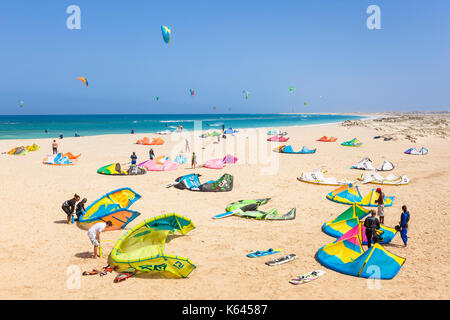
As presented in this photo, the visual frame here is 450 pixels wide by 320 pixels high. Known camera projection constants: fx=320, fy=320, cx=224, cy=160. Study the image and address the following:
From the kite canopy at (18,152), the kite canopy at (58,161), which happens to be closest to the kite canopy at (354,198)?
the kite canopy at (58,161)

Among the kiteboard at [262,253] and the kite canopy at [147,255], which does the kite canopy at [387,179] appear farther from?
the kite canopy at [147,255]

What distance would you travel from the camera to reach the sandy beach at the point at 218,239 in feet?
20.5

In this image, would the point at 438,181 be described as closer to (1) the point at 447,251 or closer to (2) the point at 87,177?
(1) the point at 447,251

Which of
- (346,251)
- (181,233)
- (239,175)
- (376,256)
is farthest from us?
(239,175)

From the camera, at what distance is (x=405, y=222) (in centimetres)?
820

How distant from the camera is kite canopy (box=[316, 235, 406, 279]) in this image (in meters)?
6.74

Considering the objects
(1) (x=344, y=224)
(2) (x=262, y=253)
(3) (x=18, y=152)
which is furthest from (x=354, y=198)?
(3) (x=18, y=152)

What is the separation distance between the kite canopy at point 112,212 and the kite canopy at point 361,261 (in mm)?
5781

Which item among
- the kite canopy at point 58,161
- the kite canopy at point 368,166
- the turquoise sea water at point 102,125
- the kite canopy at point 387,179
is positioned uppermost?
the turquoise sea water at point 102,125

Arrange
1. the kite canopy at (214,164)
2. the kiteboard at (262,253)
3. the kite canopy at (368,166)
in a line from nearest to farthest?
1. the kiteboard at (262,253)
2. the kite canopy at (368,166)
3. the kite canopy at (214,164)

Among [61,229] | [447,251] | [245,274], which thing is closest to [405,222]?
[447,251]

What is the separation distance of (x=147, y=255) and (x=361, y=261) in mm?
4597

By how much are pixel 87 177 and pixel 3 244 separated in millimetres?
8494

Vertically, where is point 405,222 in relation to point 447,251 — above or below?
above
